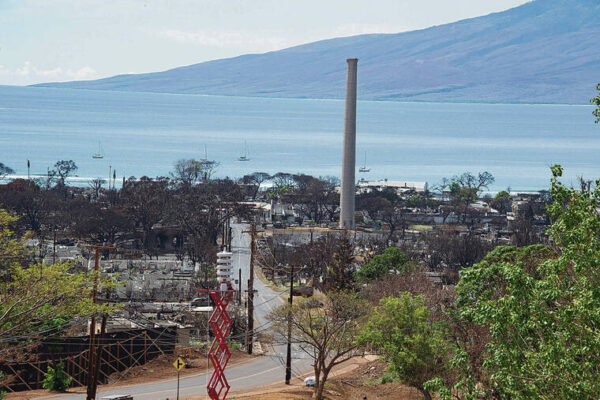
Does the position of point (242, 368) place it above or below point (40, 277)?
below

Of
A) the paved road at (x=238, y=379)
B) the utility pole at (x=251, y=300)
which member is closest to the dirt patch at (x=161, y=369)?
the paved road at (x=238, y=379)

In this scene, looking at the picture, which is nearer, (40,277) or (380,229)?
(40,277)

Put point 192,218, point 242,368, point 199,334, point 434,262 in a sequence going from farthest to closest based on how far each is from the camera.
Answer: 1. point 192,218
2. point 434,262
3. point 199,334
4. point 242,368

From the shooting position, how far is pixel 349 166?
3652 inches

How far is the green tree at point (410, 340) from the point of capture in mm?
29469

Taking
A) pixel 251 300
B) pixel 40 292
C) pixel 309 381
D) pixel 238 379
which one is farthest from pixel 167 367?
pixel 40 292

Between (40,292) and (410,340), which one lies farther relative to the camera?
(410,340)

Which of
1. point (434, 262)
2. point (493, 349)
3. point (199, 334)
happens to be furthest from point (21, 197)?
point (493, 349)

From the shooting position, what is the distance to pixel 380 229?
92.6 metres

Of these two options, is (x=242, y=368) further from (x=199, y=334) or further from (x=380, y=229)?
(x=380, y=229)

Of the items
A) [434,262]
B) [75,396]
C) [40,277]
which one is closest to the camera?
[40,277]

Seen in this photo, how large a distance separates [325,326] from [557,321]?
15949 mm

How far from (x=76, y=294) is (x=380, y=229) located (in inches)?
2703

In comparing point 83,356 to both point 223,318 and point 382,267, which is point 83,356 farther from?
point 382,267
